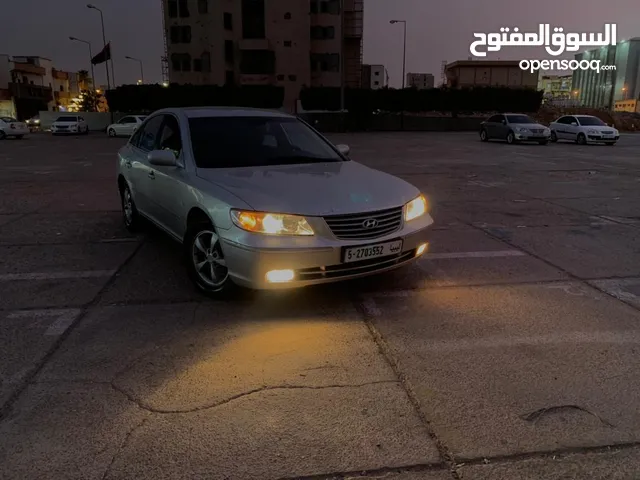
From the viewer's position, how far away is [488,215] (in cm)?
819

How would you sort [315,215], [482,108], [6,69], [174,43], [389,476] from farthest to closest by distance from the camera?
[6,69] < [174,43] < [482,108] < [315,215] < [389,476]

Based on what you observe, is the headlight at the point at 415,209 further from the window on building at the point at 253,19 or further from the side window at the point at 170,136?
the window on building at the point at 253,19

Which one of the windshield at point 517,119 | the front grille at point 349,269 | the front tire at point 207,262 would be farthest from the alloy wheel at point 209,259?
the windshield at point 517,119

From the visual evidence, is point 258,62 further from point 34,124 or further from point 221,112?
point 221,112

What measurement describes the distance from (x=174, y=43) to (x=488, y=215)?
2167 inches

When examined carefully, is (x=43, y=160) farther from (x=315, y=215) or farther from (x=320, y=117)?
(x=320, y=117)

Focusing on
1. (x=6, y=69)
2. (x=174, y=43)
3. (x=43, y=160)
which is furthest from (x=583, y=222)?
(x=6, y=69)

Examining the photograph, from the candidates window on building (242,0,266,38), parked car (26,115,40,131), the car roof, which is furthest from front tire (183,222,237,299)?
parked car (26,115,40,131)

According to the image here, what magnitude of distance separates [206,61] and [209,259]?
5474 cm

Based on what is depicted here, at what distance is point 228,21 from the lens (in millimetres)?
Answer: 54375

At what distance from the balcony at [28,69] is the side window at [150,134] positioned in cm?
8754

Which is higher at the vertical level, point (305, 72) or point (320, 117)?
point (305, 72)

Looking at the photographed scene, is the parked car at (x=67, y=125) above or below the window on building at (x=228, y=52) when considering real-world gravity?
below

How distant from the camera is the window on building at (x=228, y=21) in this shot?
53847 millimetres
